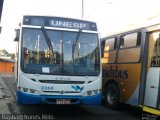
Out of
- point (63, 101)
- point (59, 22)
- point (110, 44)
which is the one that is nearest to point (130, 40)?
point (110, 44)

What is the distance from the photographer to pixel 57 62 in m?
11.0

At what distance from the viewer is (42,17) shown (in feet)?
37.3

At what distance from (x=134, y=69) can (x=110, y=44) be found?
2.70 metres

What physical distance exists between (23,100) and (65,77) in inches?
56.6

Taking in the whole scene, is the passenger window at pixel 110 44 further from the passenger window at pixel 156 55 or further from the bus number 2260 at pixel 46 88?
the bus number 2260 at pixel 46 88

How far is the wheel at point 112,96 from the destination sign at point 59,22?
2704 millimetres

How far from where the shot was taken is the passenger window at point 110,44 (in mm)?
13875

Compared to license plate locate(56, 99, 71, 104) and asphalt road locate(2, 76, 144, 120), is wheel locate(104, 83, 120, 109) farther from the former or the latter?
license plate locate(56, 99, 71, 104)

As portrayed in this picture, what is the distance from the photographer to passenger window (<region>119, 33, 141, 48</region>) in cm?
1189

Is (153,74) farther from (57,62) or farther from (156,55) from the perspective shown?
(57,62)

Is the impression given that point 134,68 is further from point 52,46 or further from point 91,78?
point 52,46

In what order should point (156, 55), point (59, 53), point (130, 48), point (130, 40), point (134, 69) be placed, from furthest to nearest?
point (130, 40)
point (130, 48)
point (134, 69)
point (59, 53)
point (156, 55)

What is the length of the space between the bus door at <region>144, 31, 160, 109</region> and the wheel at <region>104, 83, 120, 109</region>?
7.30ft

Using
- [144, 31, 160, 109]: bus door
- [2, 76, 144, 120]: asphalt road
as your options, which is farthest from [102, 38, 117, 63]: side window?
[144, 31, 160, 109]: bus door
